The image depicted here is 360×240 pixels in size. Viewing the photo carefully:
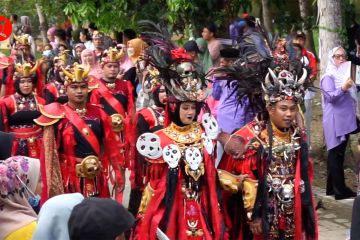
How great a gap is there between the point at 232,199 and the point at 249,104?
85cm

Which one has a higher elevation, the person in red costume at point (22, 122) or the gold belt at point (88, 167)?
the person in red costume at point (22, 122)

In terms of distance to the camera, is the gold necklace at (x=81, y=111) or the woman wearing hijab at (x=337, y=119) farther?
the woman wearing hijab at (x=337, y=119)

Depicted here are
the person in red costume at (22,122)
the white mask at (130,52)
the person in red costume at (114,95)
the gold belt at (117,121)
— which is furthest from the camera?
the white mask at (130,52)

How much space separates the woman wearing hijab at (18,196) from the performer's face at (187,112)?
199 centimetres

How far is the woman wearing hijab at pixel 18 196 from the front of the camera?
436 cm

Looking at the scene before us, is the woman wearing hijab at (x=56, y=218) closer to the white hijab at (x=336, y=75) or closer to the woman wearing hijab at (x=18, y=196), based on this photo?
the woman wearing hijab at (x=18, y=196)

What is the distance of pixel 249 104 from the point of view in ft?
22.9

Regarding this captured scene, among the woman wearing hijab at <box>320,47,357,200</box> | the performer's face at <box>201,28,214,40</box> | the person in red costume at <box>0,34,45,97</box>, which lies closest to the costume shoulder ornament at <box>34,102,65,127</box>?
the person in red costume at <box>0,34,45,97</box>

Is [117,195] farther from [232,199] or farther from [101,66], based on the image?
[101,66]

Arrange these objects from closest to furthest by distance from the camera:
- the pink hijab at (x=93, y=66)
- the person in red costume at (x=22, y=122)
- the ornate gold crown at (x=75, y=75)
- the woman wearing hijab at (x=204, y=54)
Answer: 1. the ornate gold crown at (x=75, y=75)
2. the person in red costume at (x=22, y=122)
3. the pink hijab at (x=93, y=66)
4. the woman wearing hijab at (x=204, y=54)

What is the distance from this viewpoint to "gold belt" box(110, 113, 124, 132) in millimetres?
9141

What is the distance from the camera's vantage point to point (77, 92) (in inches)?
311

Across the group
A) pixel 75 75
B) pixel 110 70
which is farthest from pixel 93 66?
pixel 75 75

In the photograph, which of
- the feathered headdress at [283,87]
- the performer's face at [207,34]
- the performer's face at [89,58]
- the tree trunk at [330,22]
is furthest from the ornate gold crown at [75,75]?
the performer's face at [207,34]
